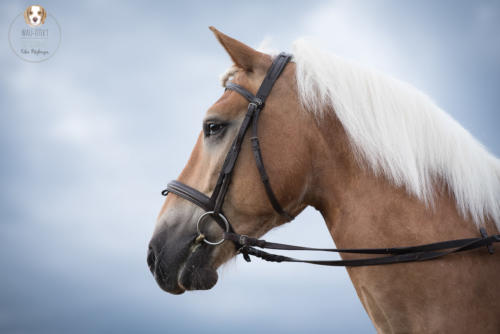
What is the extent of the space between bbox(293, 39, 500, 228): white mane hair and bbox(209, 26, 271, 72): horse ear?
13.3 inches

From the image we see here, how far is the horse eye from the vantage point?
9.60 ft

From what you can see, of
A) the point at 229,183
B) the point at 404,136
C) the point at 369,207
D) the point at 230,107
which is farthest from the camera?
the point at 230,107

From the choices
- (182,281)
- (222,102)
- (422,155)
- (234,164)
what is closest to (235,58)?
(222,102)

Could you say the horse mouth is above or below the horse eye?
below

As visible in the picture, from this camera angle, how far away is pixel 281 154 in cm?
272

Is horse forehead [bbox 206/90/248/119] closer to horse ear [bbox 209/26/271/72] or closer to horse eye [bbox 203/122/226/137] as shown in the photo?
horse eye [bbox 203/122/226/137]

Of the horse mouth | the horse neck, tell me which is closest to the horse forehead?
the horse neck

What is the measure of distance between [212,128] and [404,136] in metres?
1.45

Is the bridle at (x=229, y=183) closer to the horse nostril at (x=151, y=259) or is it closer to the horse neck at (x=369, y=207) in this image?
the horse neck at (x=369, y=207)

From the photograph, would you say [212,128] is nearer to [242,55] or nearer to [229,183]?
[229,183]

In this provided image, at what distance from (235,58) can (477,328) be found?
2.52m

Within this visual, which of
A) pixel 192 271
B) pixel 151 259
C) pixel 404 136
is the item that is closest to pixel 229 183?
pixel 192 271

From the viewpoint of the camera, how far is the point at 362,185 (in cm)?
261

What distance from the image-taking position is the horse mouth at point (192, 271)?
2852 millimetres
